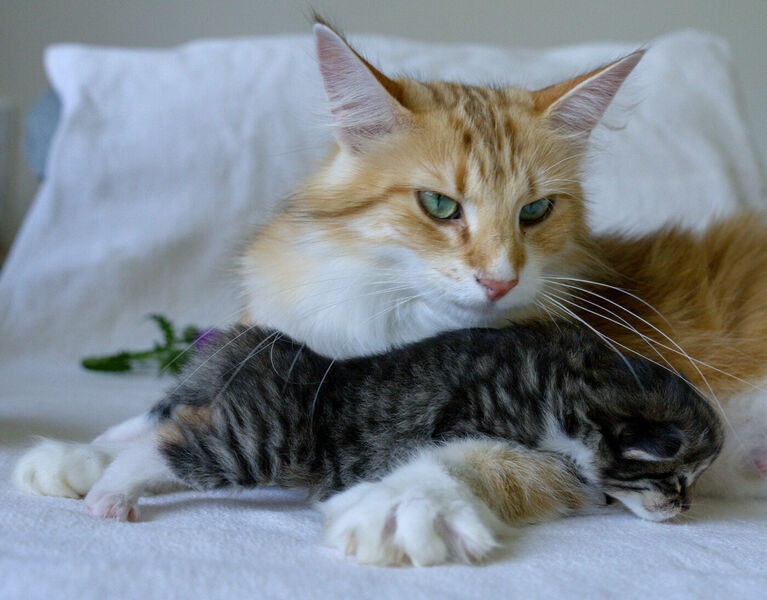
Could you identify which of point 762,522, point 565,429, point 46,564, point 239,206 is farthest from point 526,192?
point 239,206

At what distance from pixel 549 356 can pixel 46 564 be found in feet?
2.29

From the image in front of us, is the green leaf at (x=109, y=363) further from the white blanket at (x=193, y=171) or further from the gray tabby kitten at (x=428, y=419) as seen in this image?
the gray tabby kitten at (x=428, y=419)

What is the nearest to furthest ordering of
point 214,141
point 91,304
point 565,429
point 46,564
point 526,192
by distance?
point 46,564 < point 565,429 < point 526,192 < point 91,304 < point 214,141

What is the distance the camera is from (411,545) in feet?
2.97

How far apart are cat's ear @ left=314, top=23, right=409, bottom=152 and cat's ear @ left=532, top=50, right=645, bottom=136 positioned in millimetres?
267

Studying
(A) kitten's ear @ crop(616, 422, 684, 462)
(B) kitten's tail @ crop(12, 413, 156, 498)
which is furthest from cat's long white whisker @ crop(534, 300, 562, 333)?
(B) kitten's tail @ crop(12, 413, 156, 498)

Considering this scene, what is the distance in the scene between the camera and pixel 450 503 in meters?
0.96

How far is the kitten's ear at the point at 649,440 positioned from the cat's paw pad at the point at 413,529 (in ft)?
0.72

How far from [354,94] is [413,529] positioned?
27.8 inches

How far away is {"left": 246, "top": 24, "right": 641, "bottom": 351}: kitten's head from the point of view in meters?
1.21

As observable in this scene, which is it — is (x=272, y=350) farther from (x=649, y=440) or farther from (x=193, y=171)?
(x=193, y=171)

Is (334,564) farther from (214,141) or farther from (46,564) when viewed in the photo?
(214,141)

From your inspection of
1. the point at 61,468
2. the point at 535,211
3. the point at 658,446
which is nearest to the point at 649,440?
the point at 658,446

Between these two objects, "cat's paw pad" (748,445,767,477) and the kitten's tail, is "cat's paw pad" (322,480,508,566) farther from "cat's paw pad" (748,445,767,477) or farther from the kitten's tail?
"cat's paw pad" (748,445,767,477)
